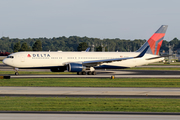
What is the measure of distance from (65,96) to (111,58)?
98.5 ft

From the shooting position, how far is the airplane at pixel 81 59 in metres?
48.6

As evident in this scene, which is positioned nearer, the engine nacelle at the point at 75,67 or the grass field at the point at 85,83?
the grass field at the point at 85,83

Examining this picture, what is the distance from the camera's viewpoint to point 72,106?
19.6 m

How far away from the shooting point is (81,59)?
2067 inches

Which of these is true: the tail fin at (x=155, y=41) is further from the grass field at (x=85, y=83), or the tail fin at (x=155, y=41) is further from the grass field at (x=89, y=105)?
the grass field at (x=89, y=105)

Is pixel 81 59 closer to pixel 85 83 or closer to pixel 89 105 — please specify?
pixel 85 83

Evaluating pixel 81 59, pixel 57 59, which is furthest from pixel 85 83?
pixel 81 59

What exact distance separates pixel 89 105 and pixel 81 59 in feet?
107

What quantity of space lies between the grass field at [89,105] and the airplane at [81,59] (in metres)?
26.6

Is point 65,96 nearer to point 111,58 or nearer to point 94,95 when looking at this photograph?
point 94,95
